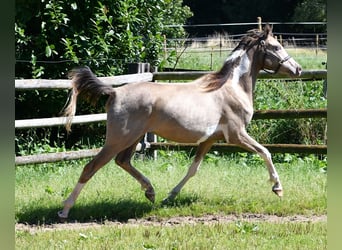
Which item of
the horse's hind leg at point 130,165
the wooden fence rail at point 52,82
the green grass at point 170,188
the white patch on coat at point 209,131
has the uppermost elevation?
Answer: the wooden fence rail at point 52,82

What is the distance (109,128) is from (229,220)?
137cm

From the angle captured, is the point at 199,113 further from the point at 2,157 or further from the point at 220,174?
the point at 2,157

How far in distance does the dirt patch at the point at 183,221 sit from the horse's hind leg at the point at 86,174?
0.45 feet

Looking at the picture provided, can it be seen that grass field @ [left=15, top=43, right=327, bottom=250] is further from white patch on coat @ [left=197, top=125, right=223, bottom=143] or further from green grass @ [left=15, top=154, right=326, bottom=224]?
white patch on coat @ [left=197, top=125, right=223, bottom=143]

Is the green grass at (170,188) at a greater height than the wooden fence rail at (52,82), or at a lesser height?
lesser

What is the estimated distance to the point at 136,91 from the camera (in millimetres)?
5438

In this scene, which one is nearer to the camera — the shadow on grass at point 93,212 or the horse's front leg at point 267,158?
the shadow on grass at point 93,212

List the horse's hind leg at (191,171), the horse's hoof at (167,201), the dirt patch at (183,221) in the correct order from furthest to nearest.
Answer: the horse's hind leg at (191,171), the horse's hoof at (167,201), the dirt patch at (183,221)

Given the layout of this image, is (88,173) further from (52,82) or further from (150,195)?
(52,82)

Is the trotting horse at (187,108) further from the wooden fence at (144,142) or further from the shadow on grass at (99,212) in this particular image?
the wooden fence at (144,142)

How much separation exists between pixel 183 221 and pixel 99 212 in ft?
2.58

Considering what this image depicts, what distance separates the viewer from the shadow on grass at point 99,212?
17.2 ft

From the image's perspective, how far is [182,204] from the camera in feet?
18.7

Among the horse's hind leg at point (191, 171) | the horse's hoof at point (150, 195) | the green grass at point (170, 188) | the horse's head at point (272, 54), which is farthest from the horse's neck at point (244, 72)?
the horse's hoof at point (150, 195)
